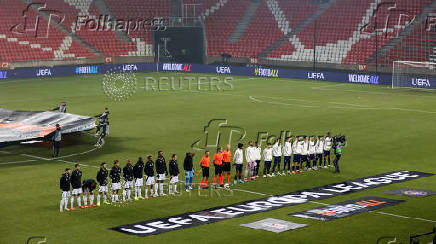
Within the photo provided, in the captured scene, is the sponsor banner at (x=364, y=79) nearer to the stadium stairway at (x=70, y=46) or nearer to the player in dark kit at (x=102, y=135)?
the stadium stairway at (x=70, y=46)

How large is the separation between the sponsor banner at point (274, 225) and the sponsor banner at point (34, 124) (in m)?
15.2

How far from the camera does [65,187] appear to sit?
23.6 m

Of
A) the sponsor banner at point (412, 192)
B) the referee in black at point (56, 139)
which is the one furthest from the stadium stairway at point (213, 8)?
the sponsor banner at point (412, 192)

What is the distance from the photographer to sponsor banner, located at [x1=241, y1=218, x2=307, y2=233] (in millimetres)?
21828

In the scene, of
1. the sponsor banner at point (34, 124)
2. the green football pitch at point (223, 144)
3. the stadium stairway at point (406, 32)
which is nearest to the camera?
the green football pitch at point (223, 144)

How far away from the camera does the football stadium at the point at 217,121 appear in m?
23.1

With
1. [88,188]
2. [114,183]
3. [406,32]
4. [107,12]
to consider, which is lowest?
[88,188]

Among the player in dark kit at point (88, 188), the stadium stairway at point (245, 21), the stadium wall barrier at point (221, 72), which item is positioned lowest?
the player in dark kit at point (88, 188)

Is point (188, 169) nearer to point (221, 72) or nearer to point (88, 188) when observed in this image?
point (88, 188)

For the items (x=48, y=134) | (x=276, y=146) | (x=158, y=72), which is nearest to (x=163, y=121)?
(x=48, y=134)

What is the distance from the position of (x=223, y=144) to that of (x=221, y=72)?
40617mm

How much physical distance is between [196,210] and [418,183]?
9.86 metres

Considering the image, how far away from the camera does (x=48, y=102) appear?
54250 mm

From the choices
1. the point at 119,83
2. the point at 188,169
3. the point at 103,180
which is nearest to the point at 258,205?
the point at 188,169
